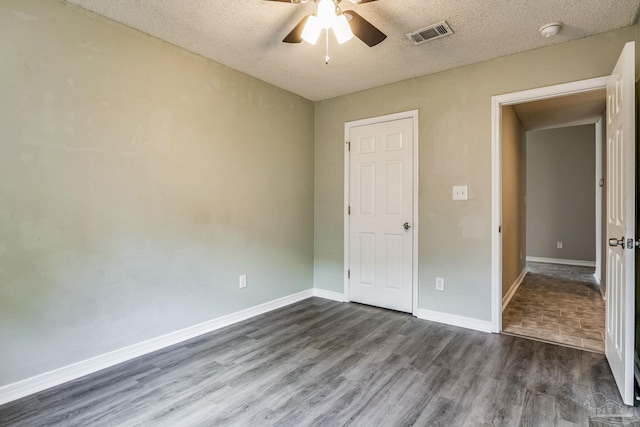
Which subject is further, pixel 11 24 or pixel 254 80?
pixel 254 80

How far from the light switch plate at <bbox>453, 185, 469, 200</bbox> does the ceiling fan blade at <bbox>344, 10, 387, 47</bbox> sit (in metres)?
1.65

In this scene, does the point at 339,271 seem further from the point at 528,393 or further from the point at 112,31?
the point at 112,31

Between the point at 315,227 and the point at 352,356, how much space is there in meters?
1.96

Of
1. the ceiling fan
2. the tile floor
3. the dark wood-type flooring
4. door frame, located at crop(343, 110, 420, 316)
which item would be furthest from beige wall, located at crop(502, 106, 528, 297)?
the ceiling fan

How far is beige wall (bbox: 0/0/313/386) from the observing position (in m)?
1.98

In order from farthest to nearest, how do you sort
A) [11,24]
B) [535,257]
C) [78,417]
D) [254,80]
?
[535,257] → [254,80] → [11,24] → [78,417]

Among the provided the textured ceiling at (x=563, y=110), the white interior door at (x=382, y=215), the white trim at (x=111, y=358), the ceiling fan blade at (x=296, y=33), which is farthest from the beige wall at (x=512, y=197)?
the white trim at (x=111, y=358)

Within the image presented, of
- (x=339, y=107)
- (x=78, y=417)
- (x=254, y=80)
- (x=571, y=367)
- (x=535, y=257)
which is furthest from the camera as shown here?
(x=535, y=257)

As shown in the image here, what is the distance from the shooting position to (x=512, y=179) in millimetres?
4156

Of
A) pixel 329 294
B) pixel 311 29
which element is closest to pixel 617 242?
pixel 311 29

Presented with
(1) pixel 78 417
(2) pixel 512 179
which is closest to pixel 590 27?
(2) pixel 512 179

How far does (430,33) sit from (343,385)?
8.62ft

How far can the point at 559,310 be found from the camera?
3.62 m

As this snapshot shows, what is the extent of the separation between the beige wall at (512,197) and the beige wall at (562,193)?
6.74 feet
